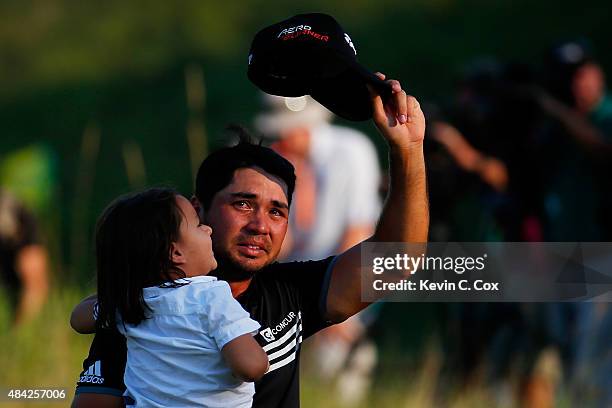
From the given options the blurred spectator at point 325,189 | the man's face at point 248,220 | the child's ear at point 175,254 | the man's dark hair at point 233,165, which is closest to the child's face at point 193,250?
the child's ear at point 175,254

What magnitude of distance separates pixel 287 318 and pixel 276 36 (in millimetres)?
730

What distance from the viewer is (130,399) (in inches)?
133

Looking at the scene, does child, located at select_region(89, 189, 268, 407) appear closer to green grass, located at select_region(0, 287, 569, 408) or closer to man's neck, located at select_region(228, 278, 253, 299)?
man's neck, located at select_region(228, 278, 253, 299)

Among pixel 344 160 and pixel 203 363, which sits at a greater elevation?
Answer: pixel 344 160

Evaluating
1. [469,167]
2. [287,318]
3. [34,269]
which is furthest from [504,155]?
[287,318]

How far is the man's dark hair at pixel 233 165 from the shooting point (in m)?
3.68

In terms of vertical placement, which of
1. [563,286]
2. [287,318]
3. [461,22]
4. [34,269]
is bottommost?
[287,318]

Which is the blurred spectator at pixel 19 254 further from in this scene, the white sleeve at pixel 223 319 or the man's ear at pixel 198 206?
the white sleeve at pixel 223 319

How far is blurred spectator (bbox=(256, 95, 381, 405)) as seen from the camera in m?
7.11

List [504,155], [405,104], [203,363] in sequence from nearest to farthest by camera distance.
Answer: [203,363] < [405,104] < [504,155]

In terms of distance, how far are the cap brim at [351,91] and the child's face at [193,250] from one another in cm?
49

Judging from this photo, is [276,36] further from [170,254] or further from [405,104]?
[170,254]

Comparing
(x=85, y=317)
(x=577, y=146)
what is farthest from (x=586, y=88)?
(x=85, y=317)

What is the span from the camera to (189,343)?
3.20 meters
